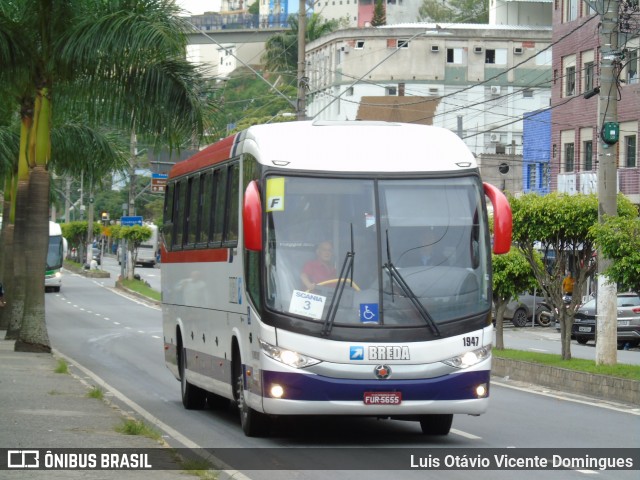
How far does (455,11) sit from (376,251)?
11317cm

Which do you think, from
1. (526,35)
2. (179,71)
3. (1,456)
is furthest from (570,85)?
(1,456)

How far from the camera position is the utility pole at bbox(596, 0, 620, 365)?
72.6 ft

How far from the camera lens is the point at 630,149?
155 ft

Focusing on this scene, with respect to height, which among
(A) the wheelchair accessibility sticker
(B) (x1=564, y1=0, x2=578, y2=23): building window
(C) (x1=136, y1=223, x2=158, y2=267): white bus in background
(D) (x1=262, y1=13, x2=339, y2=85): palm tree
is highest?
(D) (x1=262, y1=13, x2=339, y2=85): palm tree

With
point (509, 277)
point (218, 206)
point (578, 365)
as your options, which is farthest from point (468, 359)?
point (509, 277)

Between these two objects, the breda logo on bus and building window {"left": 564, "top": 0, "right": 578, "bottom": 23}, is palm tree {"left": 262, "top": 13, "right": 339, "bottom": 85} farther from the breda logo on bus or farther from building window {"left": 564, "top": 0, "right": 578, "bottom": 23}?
the breda logo on bus

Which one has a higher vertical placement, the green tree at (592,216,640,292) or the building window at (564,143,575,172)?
the building window at (564,143,575,172)

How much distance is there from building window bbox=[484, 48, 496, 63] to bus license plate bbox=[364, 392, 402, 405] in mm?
76858

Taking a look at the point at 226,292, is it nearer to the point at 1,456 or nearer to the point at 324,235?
the point at 324,235

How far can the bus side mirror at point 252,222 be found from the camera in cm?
1337

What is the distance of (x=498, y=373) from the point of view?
2530 cm

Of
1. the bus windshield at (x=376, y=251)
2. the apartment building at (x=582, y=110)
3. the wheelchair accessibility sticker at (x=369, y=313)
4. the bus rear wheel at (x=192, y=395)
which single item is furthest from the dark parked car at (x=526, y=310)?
the wheelchair accessibility sticker at (x=369, y=313)

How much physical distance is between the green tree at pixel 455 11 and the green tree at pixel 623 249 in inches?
3939

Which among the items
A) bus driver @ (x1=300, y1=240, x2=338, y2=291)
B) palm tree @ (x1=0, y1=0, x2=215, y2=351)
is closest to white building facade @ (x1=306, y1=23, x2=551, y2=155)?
palm tree @ (x1=0, y1=0, x2=215, y2=351)
